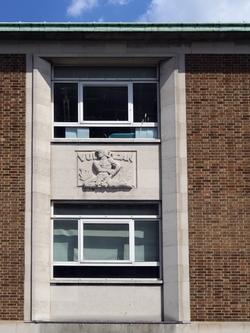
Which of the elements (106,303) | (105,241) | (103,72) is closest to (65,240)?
(105,241)

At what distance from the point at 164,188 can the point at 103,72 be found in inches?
131

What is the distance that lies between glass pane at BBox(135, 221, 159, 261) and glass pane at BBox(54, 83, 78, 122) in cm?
311

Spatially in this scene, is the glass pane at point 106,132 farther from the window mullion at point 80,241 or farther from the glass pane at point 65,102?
the window mullion at point 80,241

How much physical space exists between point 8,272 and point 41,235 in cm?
114

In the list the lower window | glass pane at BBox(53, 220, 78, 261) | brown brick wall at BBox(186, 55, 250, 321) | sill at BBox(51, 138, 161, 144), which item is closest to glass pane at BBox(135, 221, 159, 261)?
the lower window

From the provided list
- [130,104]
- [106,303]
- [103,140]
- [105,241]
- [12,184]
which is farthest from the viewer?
[130,104]

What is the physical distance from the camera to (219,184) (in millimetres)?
19047

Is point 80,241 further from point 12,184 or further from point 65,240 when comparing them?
point 12,184

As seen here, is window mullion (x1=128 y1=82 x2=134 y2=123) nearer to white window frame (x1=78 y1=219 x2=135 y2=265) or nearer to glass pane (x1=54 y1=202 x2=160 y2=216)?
glass pane (x1=54 y1=202 x2=160 y2=216)

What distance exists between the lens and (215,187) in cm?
1902

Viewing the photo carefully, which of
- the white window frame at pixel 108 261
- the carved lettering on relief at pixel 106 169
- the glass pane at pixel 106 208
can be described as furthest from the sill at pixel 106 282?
the carved lettering on relief at pixel 106 169

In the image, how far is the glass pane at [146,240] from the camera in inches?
757

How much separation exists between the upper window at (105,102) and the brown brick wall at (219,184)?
1.09 m

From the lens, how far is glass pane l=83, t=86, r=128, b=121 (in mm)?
19875
